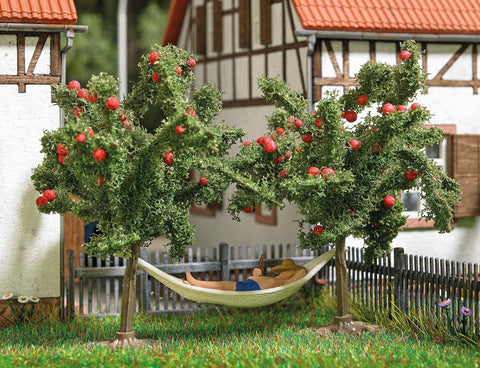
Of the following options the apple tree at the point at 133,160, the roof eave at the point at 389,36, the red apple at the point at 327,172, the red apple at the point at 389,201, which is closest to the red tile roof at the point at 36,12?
the apple tree at the point at 133,160

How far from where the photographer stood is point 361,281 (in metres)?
11.5

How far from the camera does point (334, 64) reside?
496 inches

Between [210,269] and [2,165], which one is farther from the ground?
[2,165]

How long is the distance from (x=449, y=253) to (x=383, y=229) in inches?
143

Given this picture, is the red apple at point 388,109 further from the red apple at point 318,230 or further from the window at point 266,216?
the window at point 266,216

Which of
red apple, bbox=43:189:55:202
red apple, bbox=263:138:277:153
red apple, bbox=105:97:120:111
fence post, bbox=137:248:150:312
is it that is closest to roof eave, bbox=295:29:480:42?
red apple, bbox=263:138:277:153

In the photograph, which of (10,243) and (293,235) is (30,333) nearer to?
(10,243)

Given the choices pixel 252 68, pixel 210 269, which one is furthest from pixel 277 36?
pixel 210 269

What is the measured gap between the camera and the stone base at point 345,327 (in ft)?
33.8

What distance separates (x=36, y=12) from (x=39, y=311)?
14.6ft

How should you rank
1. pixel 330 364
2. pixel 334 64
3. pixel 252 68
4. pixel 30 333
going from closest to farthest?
1. pixel 330 364
2. pixel 30 333
3. pixel 334 64
4. pixel 252 68

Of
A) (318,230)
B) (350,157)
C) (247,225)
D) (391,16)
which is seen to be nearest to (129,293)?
(318,230)

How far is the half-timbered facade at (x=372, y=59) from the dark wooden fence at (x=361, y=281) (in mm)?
1321

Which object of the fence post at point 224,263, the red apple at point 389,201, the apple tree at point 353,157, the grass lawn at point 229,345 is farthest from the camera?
the fence post at point 224,263
